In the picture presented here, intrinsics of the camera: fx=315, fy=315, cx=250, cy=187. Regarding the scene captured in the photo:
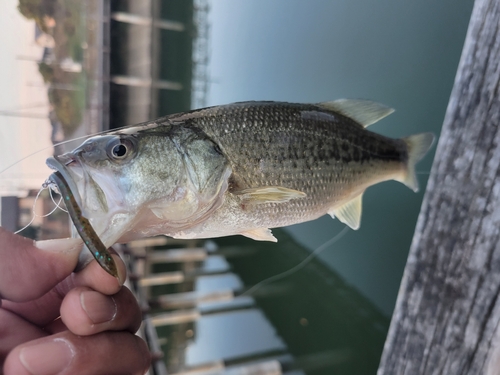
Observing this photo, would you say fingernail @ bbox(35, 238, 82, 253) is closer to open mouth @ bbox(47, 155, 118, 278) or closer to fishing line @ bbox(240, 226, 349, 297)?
open mouth @ bbox(47, 155, 118, 278)

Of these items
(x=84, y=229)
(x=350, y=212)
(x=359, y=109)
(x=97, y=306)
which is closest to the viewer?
(x=84, y=229)

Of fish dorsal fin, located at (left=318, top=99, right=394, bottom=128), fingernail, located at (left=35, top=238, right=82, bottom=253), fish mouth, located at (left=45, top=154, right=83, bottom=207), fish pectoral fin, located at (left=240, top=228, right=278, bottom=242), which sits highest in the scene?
fish dorsal fin, located at (left=318, top=99, right=394, bottom=128)

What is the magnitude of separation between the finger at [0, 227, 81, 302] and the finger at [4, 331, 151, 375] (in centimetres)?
9

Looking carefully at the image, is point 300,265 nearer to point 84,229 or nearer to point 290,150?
point 290,150

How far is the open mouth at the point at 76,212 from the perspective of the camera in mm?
483

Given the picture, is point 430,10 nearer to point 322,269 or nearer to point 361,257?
point 361,257

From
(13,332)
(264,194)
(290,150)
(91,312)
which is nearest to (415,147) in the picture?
(290,150)

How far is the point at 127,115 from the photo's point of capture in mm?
5059

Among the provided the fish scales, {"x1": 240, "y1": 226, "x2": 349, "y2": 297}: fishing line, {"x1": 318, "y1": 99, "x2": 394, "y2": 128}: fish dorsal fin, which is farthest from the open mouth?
{"x1": 240, "y1": 226, "x2": 349, "y2": 297}: fishing line

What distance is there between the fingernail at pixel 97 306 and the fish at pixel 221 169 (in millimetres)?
120

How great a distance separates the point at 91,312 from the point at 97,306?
13 mm

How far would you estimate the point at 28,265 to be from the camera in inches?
22.6

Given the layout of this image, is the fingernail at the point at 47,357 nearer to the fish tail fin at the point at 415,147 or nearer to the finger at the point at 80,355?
the finger at the point at 80,355

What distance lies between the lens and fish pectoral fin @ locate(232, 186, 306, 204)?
0.67 meters
